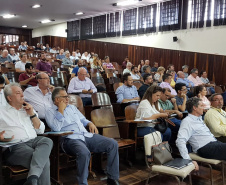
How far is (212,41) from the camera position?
24.8ft

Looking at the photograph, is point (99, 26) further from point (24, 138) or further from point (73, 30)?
point (24, 138)

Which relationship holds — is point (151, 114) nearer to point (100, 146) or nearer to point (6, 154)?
point (100, 146)

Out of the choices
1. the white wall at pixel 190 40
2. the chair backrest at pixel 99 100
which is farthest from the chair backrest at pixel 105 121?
the white wall at pixel 190 40

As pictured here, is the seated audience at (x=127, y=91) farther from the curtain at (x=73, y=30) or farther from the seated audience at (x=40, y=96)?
the curtain at (x=73, y=30)

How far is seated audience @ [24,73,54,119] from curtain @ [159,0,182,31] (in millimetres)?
6229

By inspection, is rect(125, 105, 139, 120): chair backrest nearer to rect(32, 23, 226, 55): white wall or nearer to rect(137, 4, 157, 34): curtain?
rect(32, 23, 226, 55): white wall

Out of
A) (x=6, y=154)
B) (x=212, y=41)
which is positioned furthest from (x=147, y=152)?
(x=212, y=41)

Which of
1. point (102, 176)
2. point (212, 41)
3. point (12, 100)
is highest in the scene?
point (212, 41)

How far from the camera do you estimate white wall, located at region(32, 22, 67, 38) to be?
1401cm

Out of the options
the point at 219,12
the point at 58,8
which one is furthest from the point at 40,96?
the point at 58,8

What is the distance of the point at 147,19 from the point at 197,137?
23.6 feet

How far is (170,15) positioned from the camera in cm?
849

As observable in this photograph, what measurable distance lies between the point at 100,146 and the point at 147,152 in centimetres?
46

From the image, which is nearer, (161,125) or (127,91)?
(161,125)
